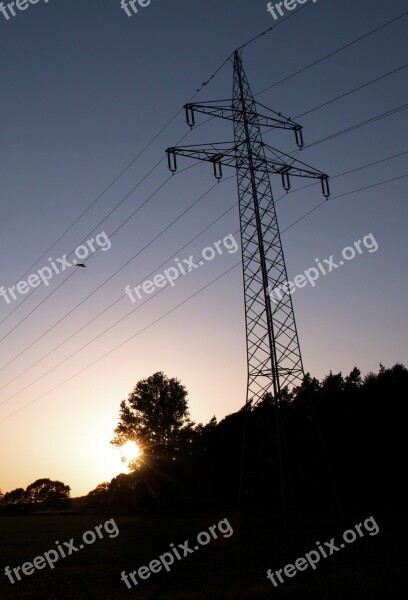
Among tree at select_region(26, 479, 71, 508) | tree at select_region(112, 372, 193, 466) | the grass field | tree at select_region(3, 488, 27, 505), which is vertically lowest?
the grass field

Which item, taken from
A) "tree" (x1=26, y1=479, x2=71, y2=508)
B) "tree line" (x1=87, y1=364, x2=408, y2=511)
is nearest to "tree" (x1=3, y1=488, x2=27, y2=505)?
"tree" (x1=26, y1=479, x2=71, y2=508)

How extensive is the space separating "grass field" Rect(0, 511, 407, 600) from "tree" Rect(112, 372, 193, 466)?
5664 cm

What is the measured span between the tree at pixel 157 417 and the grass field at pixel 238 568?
186 ft

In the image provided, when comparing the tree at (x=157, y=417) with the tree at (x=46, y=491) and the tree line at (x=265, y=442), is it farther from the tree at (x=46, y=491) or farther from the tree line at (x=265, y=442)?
the tree at (x=46, y=491)

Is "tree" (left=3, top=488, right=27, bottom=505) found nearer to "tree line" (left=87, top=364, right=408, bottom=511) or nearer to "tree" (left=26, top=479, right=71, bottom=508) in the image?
"tree" (left=26, top=479, right=71, bottom=508)

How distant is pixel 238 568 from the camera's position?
17.6 metres

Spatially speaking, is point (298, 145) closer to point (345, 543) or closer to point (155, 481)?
point (345, 543)

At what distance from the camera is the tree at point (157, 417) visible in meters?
85.1

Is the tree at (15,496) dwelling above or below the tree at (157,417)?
above

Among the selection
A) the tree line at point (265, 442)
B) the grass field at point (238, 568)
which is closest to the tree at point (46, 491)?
the tree line at point (265, 442)

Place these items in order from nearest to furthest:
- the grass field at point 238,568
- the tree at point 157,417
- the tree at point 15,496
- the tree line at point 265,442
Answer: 1. the grass field at point 238,568
2. the tree line at point 265,442
3. the tree at point 157,417
4. the tree at point 15,496

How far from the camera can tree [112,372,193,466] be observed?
279 ft

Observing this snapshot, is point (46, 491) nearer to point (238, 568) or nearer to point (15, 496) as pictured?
point (15, 496)

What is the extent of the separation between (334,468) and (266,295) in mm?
32763
